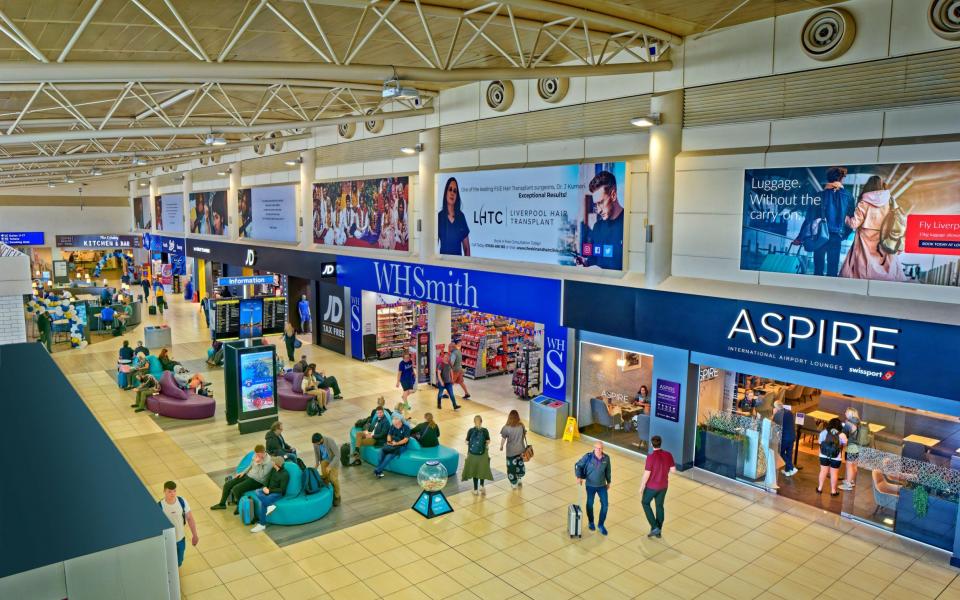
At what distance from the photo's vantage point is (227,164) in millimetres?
31188

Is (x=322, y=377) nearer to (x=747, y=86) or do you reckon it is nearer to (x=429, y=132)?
(x=429, y=132)

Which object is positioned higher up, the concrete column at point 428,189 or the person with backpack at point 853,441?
the concrete column at point 428,189

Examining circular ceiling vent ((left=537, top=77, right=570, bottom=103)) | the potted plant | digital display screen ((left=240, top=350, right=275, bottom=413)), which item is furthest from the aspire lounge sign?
digital display screen ((left=240, top=350, right=275, bottom=413))

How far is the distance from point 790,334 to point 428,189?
1060 cm

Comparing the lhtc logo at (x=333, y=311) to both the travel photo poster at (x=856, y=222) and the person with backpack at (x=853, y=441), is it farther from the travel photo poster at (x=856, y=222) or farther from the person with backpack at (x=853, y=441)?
the person with backpack at (x=853, y=441)

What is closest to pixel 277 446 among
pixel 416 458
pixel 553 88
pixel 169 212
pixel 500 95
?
pixel 416 458

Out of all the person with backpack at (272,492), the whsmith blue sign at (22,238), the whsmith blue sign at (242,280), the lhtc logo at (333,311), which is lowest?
the person with backpack at (272,492)

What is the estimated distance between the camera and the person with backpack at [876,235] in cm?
966

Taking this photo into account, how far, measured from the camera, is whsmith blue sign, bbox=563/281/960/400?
915 cm

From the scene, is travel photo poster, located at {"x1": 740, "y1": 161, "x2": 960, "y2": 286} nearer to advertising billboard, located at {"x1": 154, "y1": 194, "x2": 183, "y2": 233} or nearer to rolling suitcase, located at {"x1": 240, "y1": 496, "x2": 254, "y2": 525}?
rolling suitcase, located at {"x1": 240, "y1": 496, "x2": 254, "y2": 525}

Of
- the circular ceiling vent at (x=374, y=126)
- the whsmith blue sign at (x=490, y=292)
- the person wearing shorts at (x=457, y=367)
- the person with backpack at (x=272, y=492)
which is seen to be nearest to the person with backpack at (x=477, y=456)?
the person with backpack at (x=272, y=492)

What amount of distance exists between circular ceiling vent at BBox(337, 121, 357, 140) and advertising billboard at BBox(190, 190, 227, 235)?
38.6 ft

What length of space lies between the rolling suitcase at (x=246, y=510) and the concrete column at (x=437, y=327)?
29.7 ft

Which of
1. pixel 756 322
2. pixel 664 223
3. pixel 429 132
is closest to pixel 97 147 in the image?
pixel 429 132
